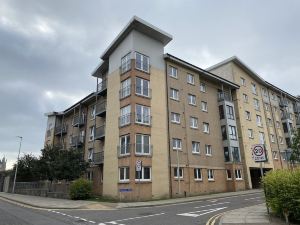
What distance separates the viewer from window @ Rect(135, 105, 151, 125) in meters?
24.3

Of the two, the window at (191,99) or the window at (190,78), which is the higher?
the window at (190,78)

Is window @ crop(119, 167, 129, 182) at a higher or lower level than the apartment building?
lower

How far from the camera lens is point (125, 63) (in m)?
27.1

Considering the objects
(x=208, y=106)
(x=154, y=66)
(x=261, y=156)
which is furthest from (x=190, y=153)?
(x=261, y=156)

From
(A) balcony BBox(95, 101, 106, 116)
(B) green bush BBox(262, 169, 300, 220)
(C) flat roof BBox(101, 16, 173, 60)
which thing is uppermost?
(C) flat roof BBox(101, 16, 173, 60)

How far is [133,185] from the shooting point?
22.0 metres

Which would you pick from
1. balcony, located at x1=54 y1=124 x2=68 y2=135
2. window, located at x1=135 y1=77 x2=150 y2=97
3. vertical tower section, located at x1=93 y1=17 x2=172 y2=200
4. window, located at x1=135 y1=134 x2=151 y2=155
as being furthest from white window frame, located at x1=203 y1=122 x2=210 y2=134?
balcony, located at x1=54 y1=124 x2=68 y2=135

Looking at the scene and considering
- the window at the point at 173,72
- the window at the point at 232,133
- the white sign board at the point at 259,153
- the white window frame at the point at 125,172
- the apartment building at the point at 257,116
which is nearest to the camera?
the white sign board at the point at 259,153

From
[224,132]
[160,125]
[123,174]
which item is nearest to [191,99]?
[224,132]

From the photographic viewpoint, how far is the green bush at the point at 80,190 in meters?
23.1

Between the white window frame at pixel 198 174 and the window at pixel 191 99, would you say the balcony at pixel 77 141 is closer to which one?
the window at pixel 191 99

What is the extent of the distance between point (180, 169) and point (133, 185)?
19.5ft

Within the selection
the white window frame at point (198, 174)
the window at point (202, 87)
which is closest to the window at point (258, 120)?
the window at point (202, 87)

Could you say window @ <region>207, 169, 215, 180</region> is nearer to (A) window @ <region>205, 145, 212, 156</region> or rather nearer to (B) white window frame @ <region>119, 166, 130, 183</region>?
(A) window @ <region>205, 145, 212, 156</region>
